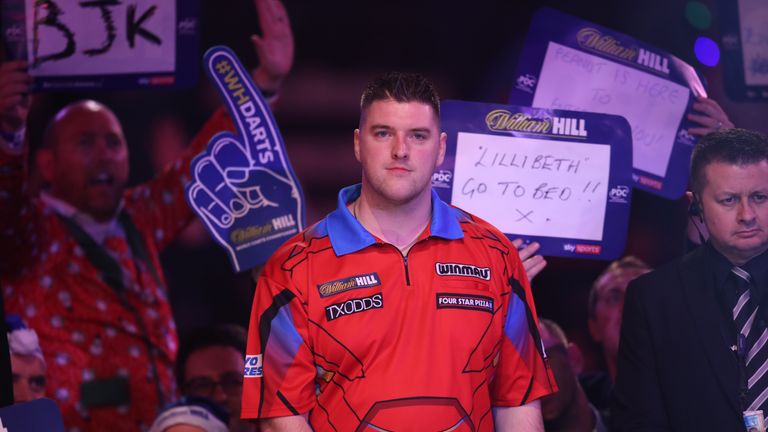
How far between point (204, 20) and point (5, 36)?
0.84 metres

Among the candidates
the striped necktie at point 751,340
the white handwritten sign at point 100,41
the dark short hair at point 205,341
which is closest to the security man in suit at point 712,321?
the striped necktie at point 751,340

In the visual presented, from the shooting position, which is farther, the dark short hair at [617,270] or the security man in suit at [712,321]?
the dark short hair at [617,270]

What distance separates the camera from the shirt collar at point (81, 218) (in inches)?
175

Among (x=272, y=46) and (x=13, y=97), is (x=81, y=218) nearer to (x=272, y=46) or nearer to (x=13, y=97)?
(x=13, y=97)

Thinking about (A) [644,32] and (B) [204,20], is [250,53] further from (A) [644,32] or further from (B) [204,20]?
(A) [644,32]

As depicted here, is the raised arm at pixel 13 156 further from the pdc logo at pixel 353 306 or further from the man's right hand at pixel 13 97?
the pdc logo at pixel 353 306

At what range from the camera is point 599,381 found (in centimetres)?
462

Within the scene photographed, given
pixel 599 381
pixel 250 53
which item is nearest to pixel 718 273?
pixel 599 381

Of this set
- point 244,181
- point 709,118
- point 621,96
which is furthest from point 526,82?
point 244,181

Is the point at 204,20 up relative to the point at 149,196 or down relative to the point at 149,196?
up

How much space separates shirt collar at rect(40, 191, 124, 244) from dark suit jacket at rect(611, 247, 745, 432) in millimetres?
2339

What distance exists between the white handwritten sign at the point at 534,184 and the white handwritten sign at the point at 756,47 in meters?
0.93

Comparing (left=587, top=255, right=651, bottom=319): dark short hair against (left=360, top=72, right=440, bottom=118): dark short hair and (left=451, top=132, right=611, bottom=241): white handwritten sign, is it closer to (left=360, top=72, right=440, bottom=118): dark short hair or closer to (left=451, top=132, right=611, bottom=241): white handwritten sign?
(left=451, top=132, right=611, bottom=241): white handwritten sign

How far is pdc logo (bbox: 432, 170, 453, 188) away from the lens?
374 cm
